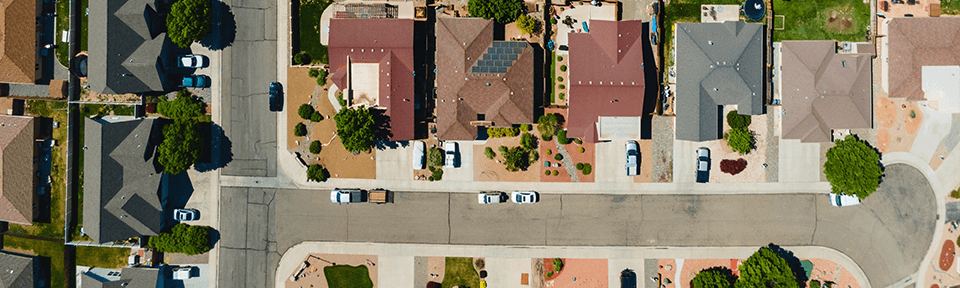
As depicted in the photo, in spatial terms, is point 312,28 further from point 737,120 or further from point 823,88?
point 823,88

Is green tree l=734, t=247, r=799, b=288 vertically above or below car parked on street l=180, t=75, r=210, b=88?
below

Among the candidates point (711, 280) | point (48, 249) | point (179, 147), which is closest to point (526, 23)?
point (711, 280)

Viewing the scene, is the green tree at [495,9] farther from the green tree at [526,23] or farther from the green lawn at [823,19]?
the green lawn at [823,19]

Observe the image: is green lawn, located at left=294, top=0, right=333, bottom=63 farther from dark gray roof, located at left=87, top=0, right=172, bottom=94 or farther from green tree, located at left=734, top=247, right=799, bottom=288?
green tree, located at left=734, top=247, right=799, bottom=288

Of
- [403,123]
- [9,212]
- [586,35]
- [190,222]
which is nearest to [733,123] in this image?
[586,35]

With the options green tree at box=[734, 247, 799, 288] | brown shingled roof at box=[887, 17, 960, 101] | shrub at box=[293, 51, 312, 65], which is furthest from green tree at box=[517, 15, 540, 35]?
brown shingled roof at box=[887, 17, 960, 101]

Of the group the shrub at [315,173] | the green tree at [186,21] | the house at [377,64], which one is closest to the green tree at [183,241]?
the shrub at [315,173]
